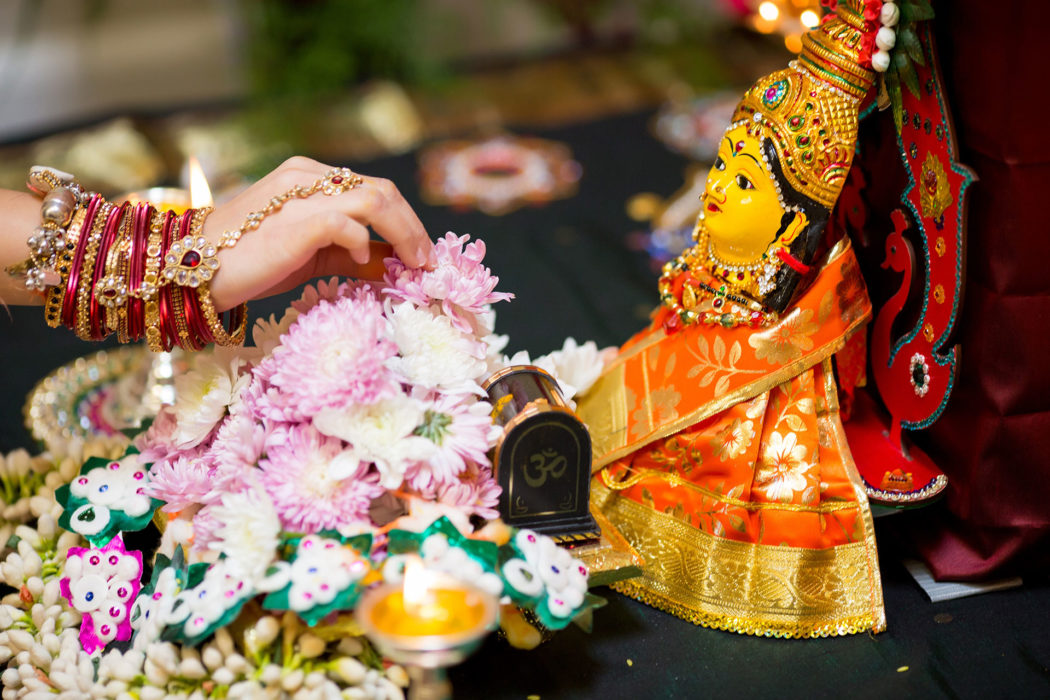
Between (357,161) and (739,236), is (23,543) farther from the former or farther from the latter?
(357,161)

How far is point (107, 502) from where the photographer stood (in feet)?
3.12

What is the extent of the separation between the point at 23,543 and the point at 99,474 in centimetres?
10

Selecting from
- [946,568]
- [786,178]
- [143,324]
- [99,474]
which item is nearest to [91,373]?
[99,474]

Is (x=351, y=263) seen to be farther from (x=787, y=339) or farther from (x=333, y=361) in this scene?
(x=787, y=339)

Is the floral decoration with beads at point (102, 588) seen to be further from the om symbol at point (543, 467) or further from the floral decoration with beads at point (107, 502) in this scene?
the om symbol at point (543, 467)

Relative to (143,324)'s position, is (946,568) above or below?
below

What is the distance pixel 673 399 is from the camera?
99 cm

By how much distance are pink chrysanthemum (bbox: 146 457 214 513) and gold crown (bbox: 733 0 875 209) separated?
1.94ft

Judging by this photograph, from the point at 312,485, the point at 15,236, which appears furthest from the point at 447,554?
the point at 15,236

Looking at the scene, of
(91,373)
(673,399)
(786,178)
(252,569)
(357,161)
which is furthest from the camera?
(357,161)

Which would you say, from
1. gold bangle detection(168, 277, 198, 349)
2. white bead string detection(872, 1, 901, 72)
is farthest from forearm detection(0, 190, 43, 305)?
white bead string detection(872, 1, 901, 72)

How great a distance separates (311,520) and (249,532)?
0.05 m

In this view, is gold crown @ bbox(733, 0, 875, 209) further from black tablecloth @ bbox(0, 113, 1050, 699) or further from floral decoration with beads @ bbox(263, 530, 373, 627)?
floral decoration with beads @ bbox(263, 530, 373, 627)

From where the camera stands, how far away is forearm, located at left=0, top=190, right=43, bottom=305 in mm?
863
